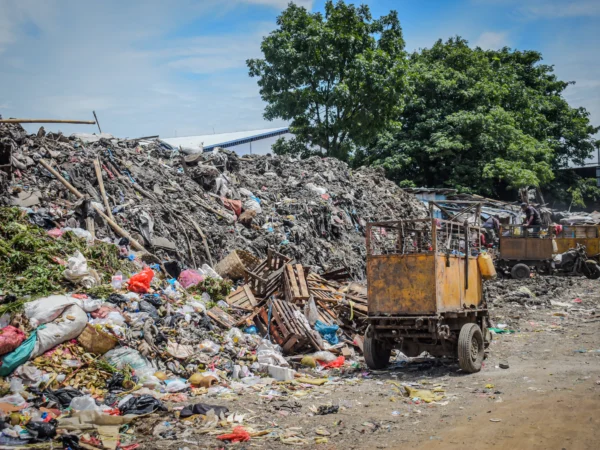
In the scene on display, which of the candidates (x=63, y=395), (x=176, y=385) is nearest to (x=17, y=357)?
(x=63, y=395)

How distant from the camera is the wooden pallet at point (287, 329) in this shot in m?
9.02

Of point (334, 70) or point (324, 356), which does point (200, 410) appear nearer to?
point (324, 356)

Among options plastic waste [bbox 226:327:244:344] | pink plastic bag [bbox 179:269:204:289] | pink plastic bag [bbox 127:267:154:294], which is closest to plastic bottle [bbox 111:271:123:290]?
pink plastic bag [bbox 127:267:154:294]

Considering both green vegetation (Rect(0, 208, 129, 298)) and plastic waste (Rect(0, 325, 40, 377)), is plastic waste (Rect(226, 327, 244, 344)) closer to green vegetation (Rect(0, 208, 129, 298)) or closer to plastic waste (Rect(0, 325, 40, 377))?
green vegetation (Rect(0, 208, 129, 298))

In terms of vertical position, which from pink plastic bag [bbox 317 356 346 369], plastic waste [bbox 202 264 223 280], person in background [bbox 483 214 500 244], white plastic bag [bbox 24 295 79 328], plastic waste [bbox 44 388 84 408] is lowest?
pink plastic bag [bbox 317 356 346 369]

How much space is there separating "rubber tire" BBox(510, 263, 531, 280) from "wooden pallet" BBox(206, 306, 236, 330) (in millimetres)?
11335

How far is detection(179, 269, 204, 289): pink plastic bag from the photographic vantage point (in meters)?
10.7

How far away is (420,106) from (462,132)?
275 cm

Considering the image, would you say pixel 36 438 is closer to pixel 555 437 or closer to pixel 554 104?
pixel 555 437

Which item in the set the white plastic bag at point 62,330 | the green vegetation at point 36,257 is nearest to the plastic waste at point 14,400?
the white plastic bag at point 62,330

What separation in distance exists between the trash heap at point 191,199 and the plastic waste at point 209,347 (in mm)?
3634

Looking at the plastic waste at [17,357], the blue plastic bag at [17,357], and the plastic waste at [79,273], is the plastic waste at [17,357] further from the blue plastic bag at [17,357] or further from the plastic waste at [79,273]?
the plastic waste at [79,273]

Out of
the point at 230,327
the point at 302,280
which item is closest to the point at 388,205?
the point at 302,280

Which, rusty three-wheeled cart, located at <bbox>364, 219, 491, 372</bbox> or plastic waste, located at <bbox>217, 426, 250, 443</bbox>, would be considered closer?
plastic waste, located at <bbox>217, 426, 250, 443</bbox>
